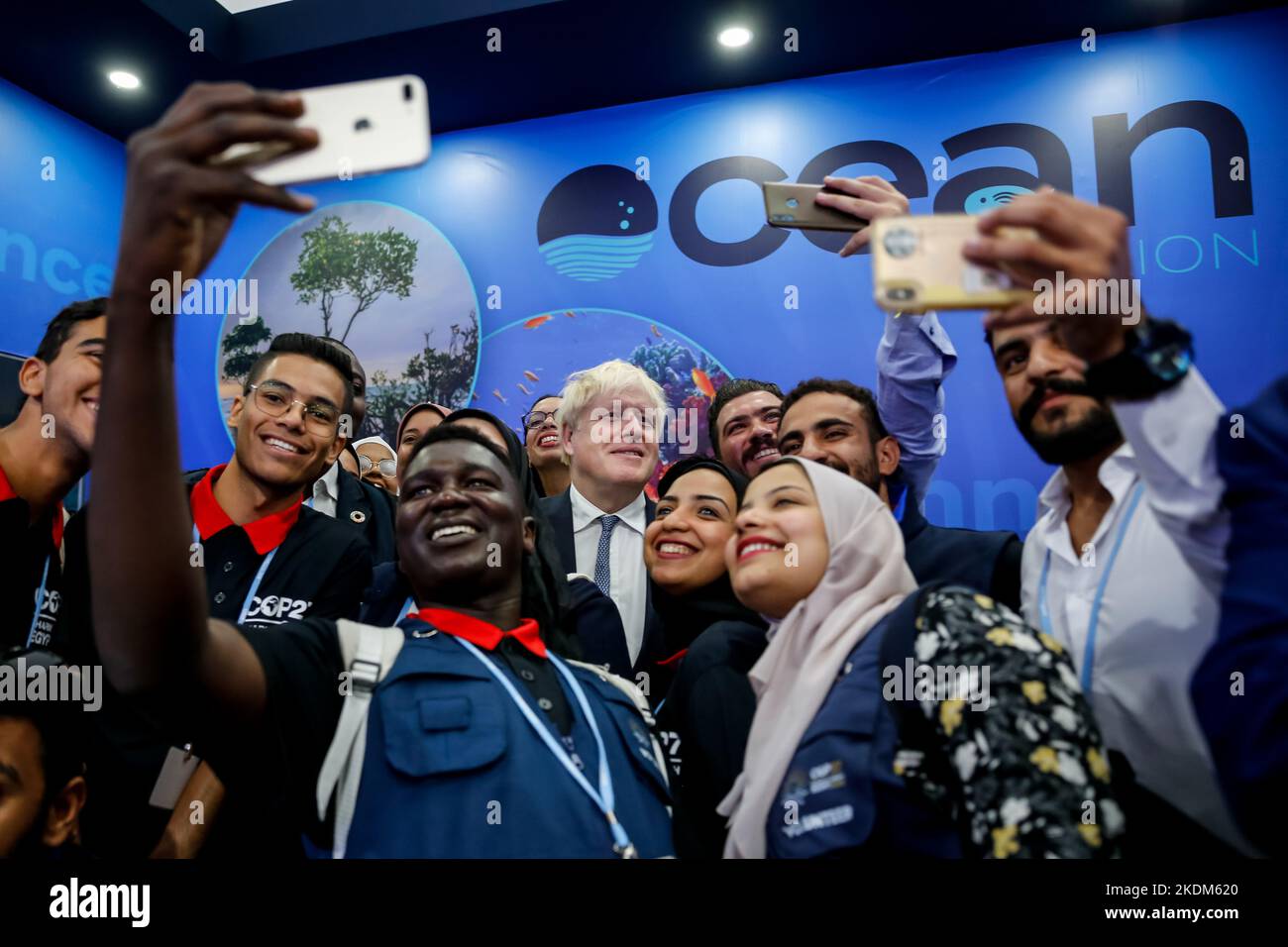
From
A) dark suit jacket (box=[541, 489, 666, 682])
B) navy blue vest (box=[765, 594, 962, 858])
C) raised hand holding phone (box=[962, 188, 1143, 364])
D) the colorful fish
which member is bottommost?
navy blue vest (box=[765, 594, 962, 858])

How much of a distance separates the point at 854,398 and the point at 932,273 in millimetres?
1699

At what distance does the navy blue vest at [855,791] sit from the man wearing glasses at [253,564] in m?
0.97

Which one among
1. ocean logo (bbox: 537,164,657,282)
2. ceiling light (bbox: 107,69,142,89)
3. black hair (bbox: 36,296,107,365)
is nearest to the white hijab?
black hair (bbox: 36,296,107,365)

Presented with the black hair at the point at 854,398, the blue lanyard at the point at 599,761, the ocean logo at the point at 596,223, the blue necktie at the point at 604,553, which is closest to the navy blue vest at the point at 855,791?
the blue lanyard at the point at 599,761

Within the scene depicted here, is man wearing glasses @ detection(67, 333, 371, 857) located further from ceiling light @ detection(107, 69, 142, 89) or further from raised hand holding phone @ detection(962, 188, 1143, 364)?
ceiling light @ detection(107, 69, 142, 89)

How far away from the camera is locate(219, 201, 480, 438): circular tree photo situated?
5125 mm

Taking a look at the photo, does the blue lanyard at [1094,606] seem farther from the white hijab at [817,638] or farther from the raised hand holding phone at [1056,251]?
the raised hand holding phone at [1056,251]

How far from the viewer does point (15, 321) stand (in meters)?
4.82

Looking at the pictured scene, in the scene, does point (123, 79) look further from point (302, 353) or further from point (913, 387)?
point (913, 387)

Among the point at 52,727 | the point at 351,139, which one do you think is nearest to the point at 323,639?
the point at 52,727

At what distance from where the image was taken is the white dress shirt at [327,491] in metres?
3.53

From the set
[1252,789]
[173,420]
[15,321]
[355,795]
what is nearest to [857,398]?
[1252,789]

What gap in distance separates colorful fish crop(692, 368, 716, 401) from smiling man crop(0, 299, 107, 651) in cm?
291
